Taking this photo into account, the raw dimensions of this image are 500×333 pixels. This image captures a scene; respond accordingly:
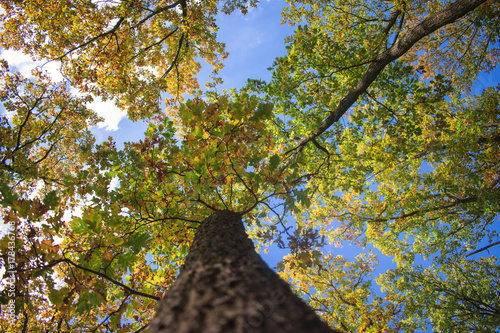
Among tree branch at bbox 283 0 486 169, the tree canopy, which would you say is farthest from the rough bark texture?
tree branch at bbox 283 0 486 169

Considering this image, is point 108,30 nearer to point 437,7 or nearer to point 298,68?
point 298,68

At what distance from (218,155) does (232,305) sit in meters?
2.28

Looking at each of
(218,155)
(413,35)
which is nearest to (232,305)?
(218,155)

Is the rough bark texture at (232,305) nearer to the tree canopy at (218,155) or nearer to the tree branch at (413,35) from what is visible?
the tree canopy at (218,155)

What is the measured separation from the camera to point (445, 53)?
876 centimetres

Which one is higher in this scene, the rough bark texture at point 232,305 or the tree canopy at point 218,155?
the tree canopy at point 218,155

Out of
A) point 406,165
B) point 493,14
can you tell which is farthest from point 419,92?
point 406,165

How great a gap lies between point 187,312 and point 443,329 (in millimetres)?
11811

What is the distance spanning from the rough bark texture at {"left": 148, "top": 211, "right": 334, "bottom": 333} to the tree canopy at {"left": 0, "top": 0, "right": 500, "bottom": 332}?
144cm

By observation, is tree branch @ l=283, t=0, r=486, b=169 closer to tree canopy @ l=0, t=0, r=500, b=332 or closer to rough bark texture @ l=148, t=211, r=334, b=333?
tree canopy @ l=0, t=0, r=500, b=332

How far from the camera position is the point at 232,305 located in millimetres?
769

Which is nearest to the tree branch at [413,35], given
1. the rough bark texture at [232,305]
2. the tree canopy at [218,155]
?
the tree canopy at [218,155]

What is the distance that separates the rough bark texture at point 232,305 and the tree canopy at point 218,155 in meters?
1.44

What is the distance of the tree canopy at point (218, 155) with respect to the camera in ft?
8.15
